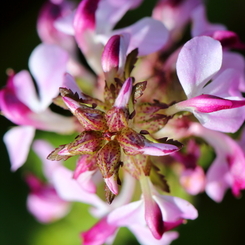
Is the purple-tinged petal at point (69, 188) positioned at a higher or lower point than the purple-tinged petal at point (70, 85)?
lower

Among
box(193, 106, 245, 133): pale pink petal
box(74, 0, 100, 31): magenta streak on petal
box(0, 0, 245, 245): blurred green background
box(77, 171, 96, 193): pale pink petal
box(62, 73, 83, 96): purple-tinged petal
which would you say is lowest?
box(0, 0, 245, 245): blurred green background

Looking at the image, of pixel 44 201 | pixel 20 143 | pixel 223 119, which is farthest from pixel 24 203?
pixel 223 119

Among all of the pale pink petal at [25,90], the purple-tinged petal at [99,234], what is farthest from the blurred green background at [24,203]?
the pale pink petal at [25,90]

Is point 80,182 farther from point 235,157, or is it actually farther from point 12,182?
point 12,182

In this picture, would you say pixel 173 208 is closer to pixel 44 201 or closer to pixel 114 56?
pixel 114 56

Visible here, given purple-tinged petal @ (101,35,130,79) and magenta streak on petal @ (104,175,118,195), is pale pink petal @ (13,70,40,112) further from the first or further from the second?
magenta streak on petal @ (104,175,118,195)

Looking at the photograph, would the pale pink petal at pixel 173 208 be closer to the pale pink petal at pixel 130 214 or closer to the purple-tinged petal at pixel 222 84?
the pale pink petal at pixel 130 214

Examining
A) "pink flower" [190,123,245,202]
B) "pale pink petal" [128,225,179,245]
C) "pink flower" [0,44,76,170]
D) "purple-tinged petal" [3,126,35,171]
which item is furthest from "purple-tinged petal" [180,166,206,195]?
"purple-tinged petal" [3,126,35,171]
